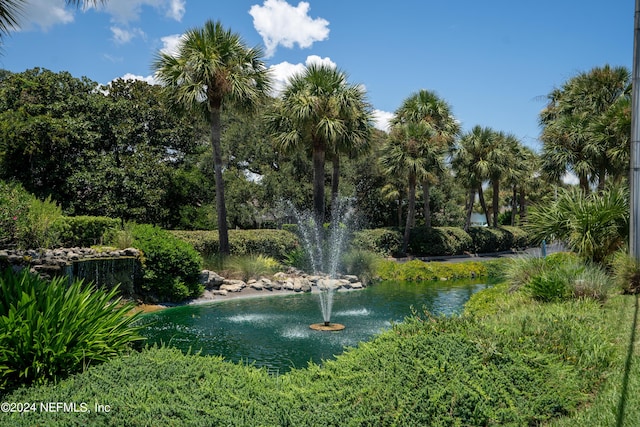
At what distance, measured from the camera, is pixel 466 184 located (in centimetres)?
3616

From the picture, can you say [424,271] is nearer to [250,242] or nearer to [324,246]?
[324,246]

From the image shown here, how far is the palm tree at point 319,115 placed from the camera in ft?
72.7

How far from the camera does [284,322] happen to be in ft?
41.7

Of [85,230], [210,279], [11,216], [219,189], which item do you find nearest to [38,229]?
[11,216]

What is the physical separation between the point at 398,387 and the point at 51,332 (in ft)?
12.1

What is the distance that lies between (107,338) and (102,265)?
8.82 meters

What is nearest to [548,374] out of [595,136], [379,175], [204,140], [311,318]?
[311,318]

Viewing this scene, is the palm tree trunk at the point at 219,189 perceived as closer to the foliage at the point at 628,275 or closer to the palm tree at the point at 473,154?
the foliage at the point at 628,275

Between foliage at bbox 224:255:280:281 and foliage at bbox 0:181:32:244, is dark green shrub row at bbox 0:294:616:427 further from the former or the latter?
foliage at bbox 224:255:280:281

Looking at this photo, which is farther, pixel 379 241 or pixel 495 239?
pixel 495 239

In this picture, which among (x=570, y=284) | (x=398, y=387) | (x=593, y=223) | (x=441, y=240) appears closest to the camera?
(x=398, y=387)

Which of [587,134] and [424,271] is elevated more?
[587,134]

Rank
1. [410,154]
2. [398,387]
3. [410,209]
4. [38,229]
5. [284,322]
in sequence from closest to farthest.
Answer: [398,387] → [284,322] → [38,229] → [410,154] → [410,209]

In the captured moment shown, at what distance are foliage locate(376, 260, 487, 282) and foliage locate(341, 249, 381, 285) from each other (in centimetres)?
50
